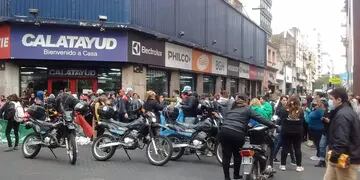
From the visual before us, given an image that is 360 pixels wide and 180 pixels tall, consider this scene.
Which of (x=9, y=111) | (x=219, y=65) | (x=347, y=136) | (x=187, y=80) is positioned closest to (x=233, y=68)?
(x=219, y=65)

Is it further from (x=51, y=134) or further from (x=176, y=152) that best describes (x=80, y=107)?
(x=176, y=152)

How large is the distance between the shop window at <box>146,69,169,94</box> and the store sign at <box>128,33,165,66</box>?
0.70 m

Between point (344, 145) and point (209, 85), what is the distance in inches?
1120

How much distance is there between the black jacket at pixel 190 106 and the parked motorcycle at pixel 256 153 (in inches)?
147

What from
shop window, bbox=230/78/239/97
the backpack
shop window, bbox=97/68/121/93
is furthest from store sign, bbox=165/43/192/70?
the backpack

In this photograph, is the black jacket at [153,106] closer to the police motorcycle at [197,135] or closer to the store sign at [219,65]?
the police motorcycle at [197,135]

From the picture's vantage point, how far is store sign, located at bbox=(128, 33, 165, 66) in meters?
22.4

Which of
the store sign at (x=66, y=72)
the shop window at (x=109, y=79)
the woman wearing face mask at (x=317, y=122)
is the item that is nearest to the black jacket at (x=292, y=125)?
the woman wearing face mask at (x=317, y=122)

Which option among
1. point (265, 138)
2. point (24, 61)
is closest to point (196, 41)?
point (24, 61)

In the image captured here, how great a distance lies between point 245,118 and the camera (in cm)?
912

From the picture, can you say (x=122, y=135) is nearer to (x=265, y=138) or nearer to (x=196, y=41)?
(x=265, y=138)

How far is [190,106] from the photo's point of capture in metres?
13.5

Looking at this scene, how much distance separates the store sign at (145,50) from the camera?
73.4ft

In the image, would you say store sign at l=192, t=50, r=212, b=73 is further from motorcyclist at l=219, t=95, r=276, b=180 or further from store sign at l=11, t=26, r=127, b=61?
motorcyclist at l=219, t=95, r=276, b=180
